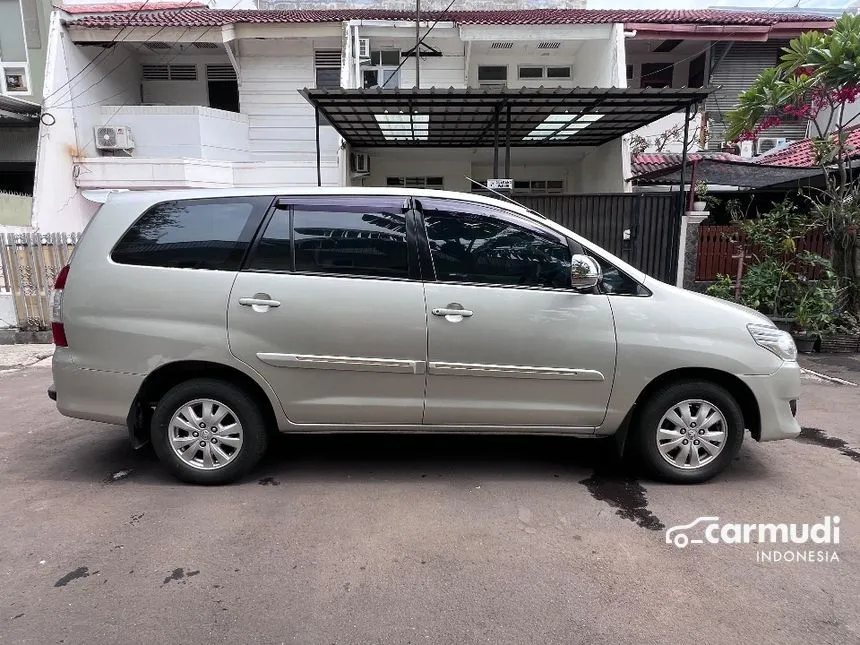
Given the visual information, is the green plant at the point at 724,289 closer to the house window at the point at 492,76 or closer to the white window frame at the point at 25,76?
the house window at the point at 492,76

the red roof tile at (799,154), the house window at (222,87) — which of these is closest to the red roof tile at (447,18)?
the house window at (222,87)

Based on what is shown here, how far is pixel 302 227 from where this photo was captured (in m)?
3.53

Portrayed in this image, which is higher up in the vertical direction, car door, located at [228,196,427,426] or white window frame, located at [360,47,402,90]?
white window frame, located at [360,47,402,90]

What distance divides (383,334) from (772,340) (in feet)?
8.21

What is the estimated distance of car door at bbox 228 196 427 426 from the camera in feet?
11.2

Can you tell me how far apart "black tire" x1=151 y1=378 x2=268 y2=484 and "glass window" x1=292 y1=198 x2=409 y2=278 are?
3.04 ft

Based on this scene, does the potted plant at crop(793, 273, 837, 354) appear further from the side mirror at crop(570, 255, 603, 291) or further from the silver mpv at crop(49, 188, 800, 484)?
the side mirror at crop(570, 255, 603, 291)

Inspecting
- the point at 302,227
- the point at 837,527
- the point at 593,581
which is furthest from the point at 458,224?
the point at 837,527

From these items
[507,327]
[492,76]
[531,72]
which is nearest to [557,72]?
[531,72]

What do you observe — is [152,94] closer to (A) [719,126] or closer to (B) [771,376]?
(A) [719,126]

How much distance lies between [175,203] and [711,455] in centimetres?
387

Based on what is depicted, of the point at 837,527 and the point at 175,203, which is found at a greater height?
the point at 175,203

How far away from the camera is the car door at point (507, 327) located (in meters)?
3.43

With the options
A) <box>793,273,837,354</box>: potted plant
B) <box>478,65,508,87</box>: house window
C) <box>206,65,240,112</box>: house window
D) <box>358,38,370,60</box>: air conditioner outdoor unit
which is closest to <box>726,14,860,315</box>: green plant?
<box>793,273,837,354</box>: potted plant
